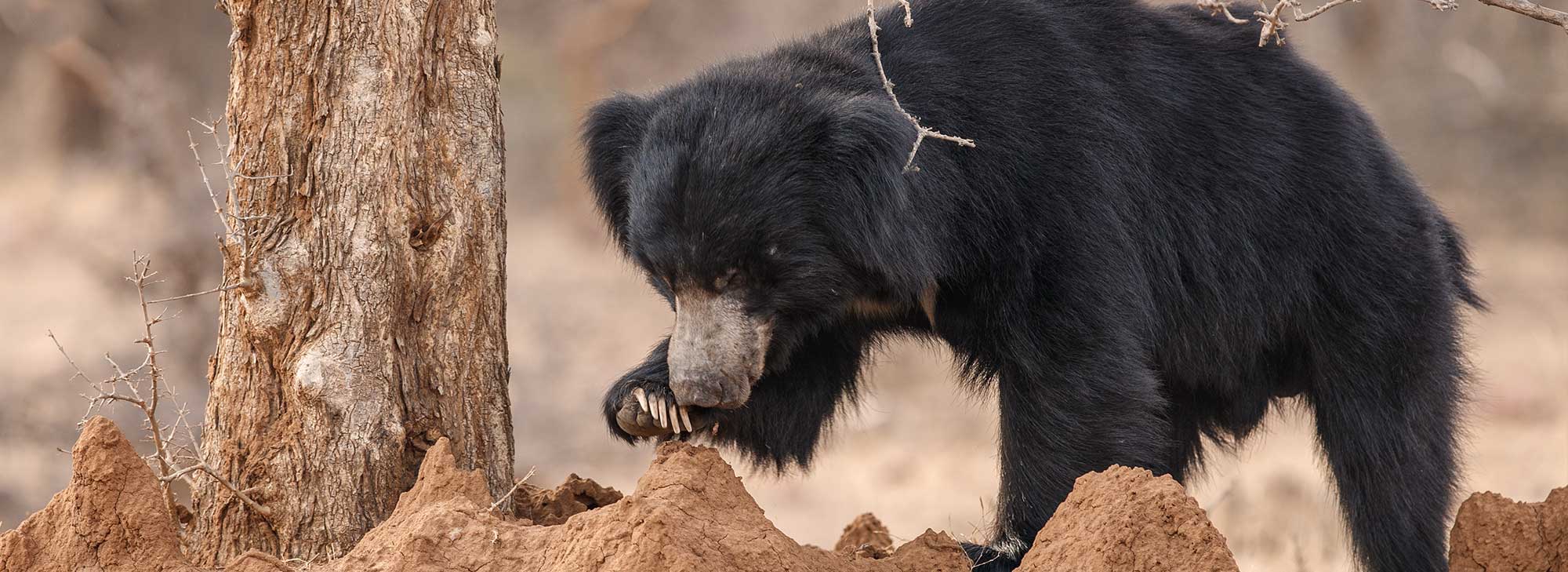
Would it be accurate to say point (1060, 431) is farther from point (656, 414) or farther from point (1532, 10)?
point (1532, 10)

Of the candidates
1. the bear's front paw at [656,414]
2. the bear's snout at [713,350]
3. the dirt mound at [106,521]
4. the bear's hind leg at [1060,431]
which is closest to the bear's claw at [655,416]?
the bear's front paw at [656,414]

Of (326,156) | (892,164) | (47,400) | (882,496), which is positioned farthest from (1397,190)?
(47,400)

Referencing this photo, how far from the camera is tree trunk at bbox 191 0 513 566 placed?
3219 millimetres

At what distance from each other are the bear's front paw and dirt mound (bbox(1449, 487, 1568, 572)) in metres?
1.80

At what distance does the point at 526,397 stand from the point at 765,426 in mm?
8481

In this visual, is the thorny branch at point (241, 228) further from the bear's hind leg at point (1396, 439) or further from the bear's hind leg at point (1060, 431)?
the bear's hind leg at point (1396, 439)

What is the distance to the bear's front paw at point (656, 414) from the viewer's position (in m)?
3.55

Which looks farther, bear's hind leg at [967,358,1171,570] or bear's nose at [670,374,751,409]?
bear's hind leg at [967,358,1171,570]

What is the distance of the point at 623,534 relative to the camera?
2.59m

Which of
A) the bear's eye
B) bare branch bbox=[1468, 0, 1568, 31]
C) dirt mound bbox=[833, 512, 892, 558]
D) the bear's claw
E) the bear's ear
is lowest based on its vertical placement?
dirt mound bbox=[833, 512, 892, 558]

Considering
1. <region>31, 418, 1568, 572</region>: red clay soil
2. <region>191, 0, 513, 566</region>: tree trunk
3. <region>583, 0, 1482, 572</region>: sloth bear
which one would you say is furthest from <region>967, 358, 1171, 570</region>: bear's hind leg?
<region>191, 0, 513, 566</region>: tree trunk

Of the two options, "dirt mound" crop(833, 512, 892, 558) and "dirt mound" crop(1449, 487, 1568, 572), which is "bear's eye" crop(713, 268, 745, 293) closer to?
"dirt mound" crop(833, 512, 892, 558)

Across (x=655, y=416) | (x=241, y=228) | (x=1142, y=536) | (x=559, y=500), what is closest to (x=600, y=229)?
(x=559, y=500)

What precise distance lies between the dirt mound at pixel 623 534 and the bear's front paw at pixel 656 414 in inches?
19.4
